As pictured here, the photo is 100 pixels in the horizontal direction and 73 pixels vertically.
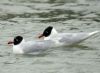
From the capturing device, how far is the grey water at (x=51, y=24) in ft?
A: 40.5

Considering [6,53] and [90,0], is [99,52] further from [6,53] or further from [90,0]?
[90,0]

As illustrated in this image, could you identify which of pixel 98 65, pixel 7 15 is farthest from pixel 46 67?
pixel 7 15

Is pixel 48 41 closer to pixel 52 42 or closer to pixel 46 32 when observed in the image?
pixel 52 42

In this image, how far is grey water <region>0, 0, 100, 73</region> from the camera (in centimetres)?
1236

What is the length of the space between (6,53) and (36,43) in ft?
2.77

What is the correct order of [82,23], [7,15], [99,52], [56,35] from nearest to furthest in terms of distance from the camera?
[99,52]
[56,35]
[82,23]
[7,15]

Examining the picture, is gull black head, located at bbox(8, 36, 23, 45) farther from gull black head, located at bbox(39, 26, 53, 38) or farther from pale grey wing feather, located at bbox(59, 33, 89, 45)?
pale grey wing feather, located at bbox(59, 33, 89, 45)

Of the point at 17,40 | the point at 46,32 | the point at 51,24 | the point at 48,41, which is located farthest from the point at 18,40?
the point at 51,24

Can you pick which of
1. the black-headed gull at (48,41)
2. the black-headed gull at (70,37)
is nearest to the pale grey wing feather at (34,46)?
the black-headed gull at (48,41)

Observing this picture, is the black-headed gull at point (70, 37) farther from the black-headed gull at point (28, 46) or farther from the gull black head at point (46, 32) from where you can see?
the black-headed gull at point (28, 46)

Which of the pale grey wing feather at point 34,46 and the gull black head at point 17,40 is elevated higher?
the gull black head at point 17,40

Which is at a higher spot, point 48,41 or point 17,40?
point 17,40

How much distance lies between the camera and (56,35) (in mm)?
14742

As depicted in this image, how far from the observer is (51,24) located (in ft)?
55.9
